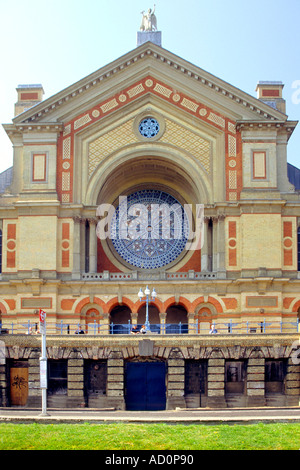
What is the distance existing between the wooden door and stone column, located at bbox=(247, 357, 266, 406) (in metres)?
11.4

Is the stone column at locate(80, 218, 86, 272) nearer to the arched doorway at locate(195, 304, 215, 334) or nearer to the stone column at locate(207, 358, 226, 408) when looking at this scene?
the arched doorway at locate(195, 304, 215, 334)

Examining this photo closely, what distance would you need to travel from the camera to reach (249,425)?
2952 cm

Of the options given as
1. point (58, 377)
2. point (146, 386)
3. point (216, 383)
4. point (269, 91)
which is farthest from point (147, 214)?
point (216, 383)

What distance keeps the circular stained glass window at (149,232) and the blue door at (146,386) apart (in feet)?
48.0

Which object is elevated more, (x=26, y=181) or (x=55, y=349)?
(x=26, y=181)

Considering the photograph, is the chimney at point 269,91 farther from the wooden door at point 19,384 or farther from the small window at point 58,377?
the wooden door at point 19,384

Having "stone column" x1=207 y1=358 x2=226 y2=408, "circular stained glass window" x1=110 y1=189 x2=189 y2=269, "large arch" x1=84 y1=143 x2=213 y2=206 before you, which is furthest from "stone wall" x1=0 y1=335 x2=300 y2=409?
"circular stained glass window" x1=110 y1=189 x2=189 y2=269

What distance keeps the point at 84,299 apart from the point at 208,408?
51.6ft

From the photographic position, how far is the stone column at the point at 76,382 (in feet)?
135

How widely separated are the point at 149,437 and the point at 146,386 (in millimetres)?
15688

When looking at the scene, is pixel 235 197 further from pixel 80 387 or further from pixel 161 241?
pixel 80 387

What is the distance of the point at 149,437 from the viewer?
87.9ft

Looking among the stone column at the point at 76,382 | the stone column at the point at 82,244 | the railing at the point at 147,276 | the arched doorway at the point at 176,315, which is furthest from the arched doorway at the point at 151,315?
the stone column at the point at 76,382

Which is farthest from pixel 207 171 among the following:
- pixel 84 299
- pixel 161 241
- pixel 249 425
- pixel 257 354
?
pixel 249 425
